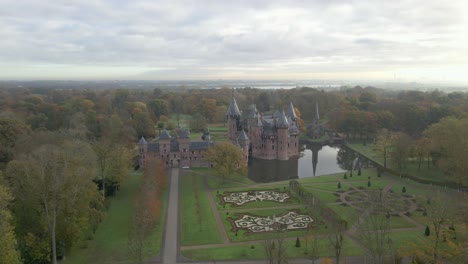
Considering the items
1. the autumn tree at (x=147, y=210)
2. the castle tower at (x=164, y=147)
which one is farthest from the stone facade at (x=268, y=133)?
the autumn tree at (x=147, y=210)

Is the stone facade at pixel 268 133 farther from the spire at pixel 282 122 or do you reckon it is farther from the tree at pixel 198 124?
the tree at pixel 198 124

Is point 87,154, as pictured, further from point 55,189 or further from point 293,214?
point 293,214

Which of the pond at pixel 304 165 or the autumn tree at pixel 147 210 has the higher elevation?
the autumn tree at pixel 147 210

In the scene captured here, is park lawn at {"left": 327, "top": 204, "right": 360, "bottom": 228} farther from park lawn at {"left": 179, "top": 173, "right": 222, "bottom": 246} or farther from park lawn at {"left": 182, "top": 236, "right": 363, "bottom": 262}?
park lawn at {"left": 179, "top": 173, "right": 222, "bottom": 246}

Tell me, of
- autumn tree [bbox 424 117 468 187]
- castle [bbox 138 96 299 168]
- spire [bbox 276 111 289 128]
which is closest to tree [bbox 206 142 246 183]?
castle [bbox 138 96 299 168]

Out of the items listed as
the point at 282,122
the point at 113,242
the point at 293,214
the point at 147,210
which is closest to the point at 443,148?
the point at 282,122

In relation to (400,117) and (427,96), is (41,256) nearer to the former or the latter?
(400,117)

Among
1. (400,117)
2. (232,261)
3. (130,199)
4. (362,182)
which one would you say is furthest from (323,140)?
(232,261)
